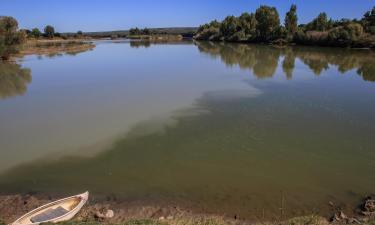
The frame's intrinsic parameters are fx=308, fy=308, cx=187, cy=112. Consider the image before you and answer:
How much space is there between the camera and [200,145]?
995 cm

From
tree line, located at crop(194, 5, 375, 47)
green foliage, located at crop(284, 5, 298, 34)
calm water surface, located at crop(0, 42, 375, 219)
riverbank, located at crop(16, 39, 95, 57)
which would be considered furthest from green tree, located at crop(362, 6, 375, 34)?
riverbank, located at crop(16, 39, 95, 57)

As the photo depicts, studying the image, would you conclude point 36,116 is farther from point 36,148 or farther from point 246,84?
point 246,84

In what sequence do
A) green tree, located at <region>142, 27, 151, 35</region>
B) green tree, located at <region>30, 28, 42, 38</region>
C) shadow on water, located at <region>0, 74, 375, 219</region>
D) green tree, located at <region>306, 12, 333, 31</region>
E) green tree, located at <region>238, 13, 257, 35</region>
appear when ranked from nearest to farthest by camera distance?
1. shadow on water, located at <region>0, 74, 375, 219</region>
2. green tree, located at <region>306, 12, 333, 31</region>
3. green tree, located at <region>238, 13, 257, 35</region>
4. green tree, located at <region>30, 28, 42, 38</region>
5. green tree, located at <region>142, 27, 151, 35</region>

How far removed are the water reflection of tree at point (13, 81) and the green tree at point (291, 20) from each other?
57.7 meters

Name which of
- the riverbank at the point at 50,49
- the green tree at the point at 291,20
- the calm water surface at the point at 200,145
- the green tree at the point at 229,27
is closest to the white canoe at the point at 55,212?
the calm water surface at the point at 200,145

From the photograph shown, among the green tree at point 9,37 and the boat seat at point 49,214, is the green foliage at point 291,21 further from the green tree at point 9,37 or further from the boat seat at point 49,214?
the boat seat at point 49,214

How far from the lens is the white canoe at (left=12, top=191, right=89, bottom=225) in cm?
569

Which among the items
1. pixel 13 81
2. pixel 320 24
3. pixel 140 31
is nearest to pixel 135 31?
pixel 140 31

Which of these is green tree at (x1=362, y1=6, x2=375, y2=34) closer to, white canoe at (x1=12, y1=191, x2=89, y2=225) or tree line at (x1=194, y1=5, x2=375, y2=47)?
tree line at (x1=194, y1=5, x2=375, y2=47)

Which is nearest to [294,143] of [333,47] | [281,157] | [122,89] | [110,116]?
[281,157]

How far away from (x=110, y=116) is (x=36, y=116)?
3.27 metres

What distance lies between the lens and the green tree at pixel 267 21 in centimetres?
7306

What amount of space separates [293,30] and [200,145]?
65968mm

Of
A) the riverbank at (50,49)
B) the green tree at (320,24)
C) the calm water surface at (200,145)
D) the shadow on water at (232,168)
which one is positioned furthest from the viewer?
the green tree at (320,24)
